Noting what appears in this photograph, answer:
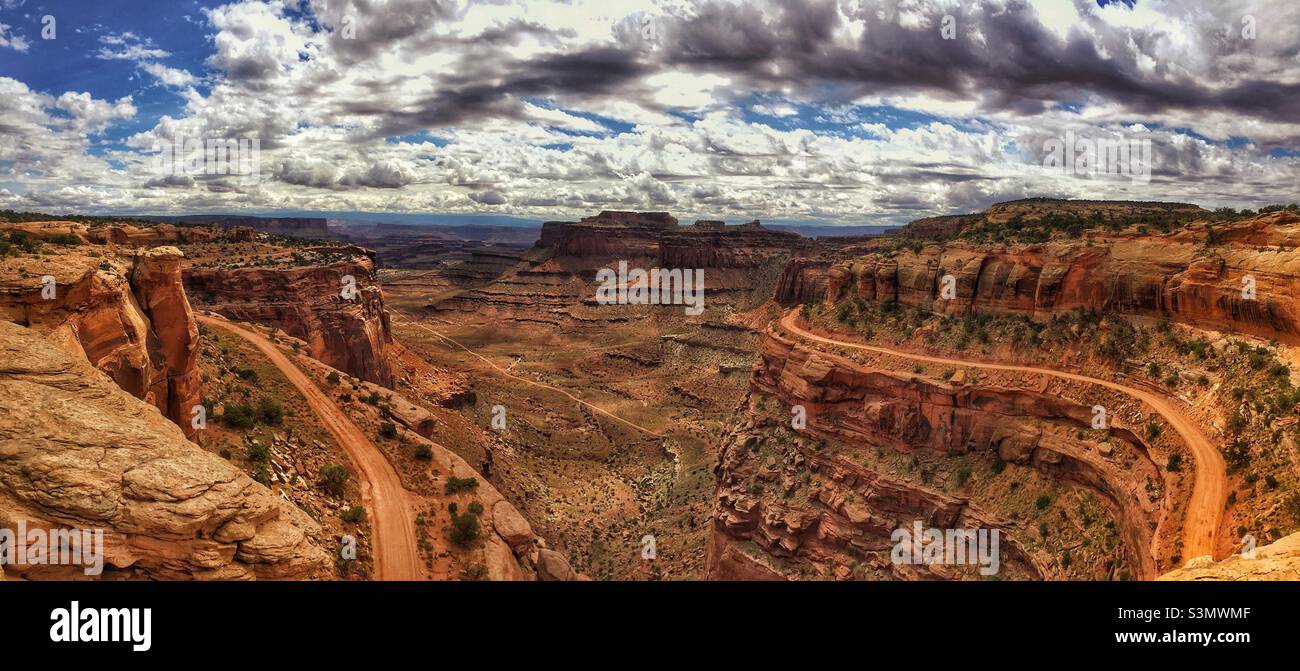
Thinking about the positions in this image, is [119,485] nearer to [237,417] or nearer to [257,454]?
[257,454]

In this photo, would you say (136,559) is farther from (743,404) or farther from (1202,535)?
(743,404)

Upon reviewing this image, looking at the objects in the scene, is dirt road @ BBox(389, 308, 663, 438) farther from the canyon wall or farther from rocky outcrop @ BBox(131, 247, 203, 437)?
rocky outcrop @ BBox(131, 247, 203, 437)

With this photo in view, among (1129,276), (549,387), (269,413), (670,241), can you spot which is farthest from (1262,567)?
(670,241)

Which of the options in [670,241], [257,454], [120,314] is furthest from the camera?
[670,241]

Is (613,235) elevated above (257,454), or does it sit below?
above

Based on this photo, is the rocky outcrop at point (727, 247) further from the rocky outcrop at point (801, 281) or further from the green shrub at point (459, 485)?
the green shrub at point (459, 485)

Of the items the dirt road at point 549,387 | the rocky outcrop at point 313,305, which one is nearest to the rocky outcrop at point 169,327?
the rocky outcrop at point 313,305
